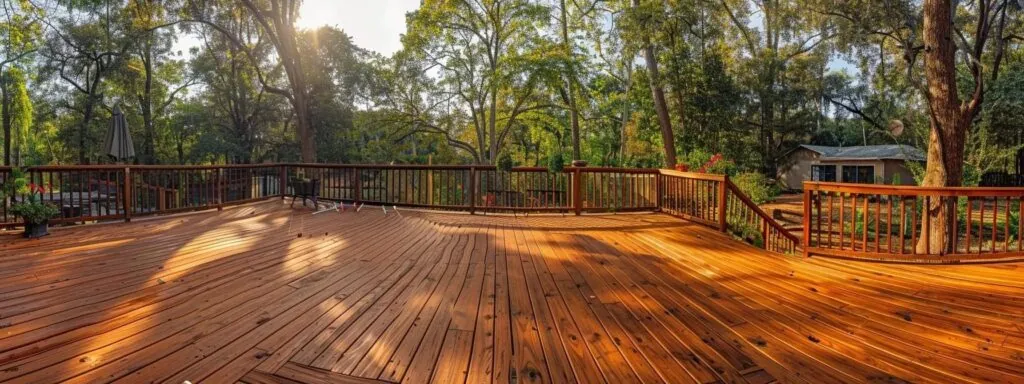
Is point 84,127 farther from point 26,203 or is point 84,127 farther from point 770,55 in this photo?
point 770,55

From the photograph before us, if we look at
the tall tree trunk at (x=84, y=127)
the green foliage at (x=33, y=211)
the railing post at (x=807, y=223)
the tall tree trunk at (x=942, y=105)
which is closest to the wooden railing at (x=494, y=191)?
the green foliage at (x=33, y=211)

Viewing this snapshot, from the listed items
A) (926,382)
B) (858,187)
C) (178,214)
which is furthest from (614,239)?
(178,214)

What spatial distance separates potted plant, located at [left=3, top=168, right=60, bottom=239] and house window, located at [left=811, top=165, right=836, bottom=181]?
28.8 m

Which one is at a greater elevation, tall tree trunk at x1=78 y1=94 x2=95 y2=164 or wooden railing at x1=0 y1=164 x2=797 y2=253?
tall tree trunk at x1=78 y1=94 x2=95 y2=164

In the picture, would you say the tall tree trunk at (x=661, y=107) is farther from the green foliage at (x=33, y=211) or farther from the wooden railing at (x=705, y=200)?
the green foliage at (x=33, y=211)

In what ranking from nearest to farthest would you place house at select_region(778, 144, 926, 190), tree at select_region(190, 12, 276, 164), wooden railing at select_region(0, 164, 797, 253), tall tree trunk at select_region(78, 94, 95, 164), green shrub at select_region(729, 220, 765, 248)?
1. wooden railing at select_region(0, 164, 797, 253)
2. green shrub at select_region(729, 220, 765, 248)
3. tall tree trunk at select_region(78, 94, 95, 164)
4. tree at select_region(190, 12, 276, 164)
5. house at select_region(778, 144, 926, 190)

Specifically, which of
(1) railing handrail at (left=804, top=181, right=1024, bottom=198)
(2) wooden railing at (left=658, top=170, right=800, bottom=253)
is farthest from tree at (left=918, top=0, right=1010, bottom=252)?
(1) railing handrail at (left=804, top=181, right=1024, bottom=198)

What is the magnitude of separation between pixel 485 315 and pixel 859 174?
87.2 ft

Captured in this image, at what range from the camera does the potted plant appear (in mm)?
4266

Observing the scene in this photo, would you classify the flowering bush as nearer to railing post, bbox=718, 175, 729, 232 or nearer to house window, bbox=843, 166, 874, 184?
railing post, bbox=718, 175, 729, 232

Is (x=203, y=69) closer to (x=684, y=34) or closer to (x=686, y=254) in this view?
(x=684, y=34)

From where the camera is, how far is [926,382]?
158cm

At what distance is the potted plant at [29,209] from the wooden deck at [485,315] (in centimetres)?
38

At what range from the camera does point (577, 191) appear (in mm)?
6543
